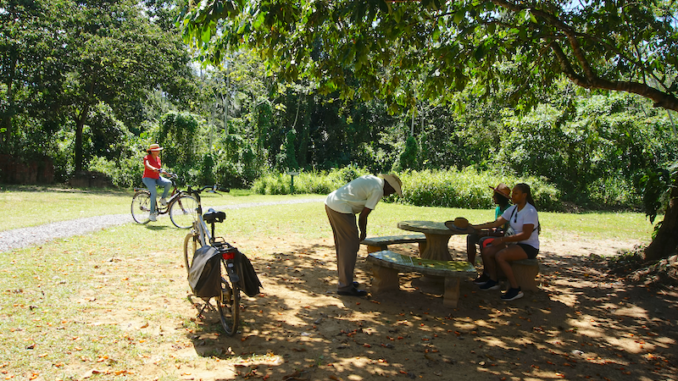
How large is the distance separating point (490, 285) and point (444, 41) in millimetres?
4013

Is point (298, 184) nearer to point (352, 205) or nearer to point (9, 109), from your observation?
point (9, 109)

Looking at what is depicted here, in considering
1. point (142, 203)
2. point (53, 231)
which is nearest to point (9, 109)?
point (142, 203)

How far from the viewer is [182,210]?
33.7 ft

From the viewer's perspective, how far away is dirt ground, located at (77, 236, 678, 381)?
3.93m

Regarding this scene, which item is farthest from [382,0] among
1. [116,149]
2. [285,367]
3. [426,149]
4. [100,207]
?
[426,149]

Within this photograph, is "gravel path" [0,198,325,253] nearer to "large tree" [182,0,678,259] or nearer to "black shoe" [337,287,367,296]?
"large tree" [182,0,678,259]

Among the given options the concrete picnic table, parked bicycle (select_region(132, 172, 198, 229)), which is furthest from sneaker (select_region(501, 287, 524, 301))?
parked bicycle (select_region(132, 172, 198, 229))

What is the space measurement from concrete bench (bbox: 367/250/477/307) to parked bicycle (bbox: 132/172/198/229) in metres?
5.33

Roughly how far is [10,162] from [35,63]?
14.2 feet

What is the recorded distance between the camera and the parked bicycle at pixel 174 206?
10125 mm

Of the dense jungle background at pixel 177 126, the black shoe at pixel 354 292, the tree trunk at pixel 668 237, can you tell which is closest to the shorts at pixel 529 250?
the black shoe at pixel 354 292

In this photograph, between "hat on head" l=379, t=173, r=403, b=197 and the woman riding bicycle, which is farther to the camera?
the woman riding bicycle

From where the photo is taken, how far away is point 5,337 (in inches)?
161

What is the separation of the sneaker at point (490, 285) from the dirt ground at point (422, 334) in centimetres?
8
